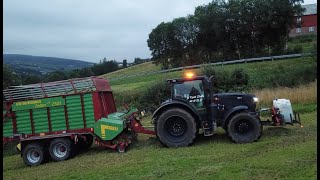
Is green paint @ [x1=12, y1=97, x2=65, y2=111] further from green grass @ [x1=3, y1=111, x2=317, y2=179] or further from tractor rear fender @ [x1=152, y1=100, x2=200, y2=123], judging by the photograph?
tractor rear fender @ [x1=152, y1=100, x2=200, y2=123]

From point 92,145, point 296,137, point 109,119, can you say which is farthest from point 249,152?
point 92,145

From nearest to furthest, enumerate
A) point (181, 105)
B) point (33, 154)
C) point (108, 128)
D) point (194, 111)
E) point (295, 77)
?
point (194, 111) < point (181, 105) < point (108, 128) < point (33, 154) < point (295, 77)

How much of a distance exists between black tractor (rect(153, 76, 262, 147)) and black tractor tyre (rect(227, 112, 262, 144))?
0.44 ft

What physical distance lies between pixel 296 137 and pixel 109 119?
5759 millimetres

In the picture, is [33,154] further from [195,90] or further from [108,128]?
[195,90]

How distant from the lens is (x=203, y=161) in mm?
10422

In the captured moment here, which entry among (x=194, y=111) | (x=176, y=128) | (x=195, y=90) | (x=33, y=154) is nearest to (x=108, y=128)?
(x=176, y=128)

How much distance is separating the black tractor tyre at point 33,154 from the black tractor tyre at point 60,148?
0.32 m

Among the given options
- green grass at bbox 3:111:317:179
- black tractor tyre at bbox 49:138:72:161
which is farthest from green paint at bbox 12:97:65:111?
green grass at bbox 3:111:317:179

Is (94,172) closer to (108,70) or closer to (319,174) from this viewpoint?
(319,174)

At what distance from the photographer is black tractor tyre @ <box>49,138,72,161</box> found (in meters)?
13.7

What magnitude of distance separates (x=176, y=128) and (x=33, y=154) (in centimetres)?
473

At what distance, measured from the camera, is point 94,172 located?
10.7 metres

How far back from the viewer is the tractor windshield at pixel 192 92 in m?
13.1
